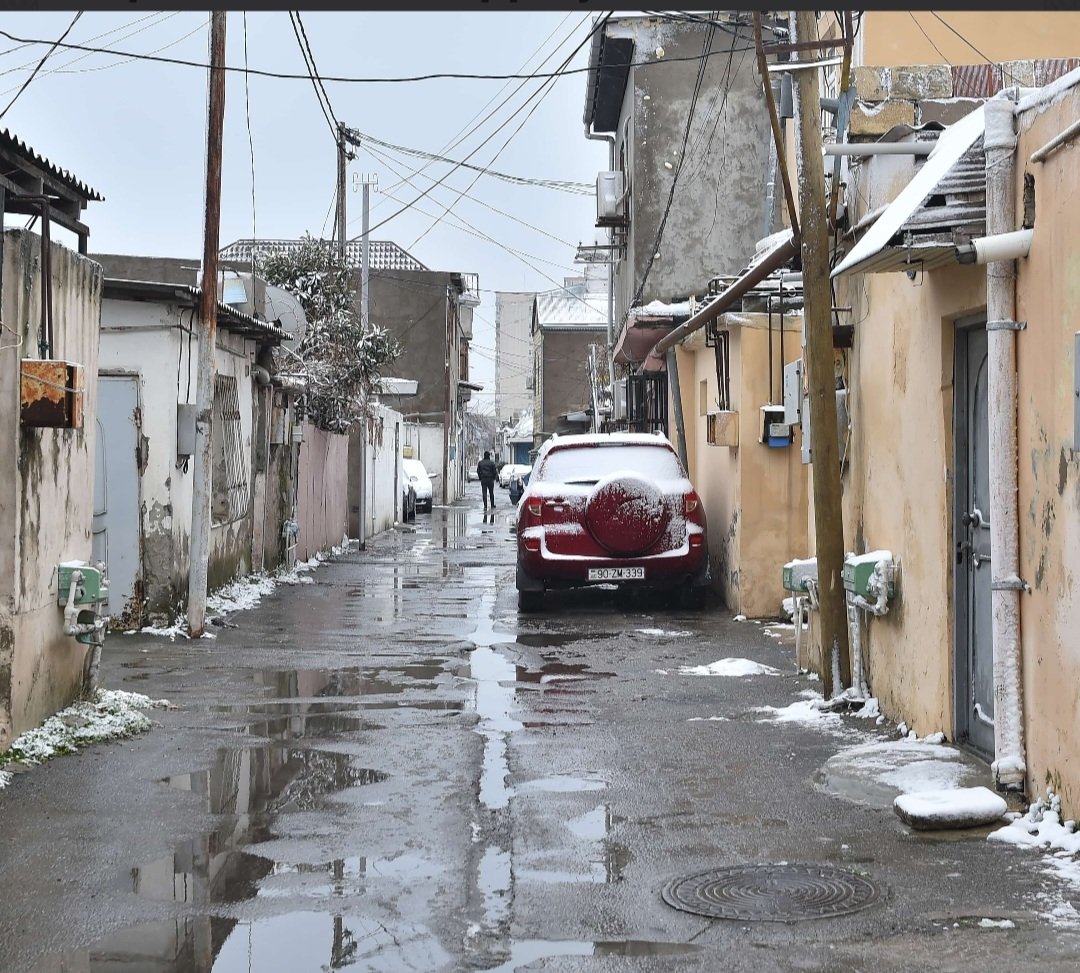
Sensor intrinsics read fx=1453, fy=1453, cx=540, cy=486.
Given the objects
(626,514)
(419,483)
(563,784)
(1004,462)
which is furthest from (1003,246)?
(419,483)

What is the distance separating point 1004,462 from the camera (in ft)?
21.8

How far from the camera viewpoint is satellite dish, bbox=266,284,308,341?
2311cm

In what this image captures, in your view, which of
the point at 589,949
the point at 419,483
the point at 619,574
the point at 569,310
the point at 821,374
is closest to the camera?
the point at 589,949

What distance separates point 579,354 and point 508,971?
7057 centimetres

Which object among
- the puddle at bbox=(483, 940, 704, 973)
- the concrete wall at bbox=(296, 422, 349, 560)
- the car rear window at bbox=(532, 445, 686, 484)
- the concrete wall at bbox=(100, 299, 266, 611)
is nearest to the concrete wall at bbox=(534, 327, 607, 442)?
the concrete wall at bbox=(296, 422, 349, 560)

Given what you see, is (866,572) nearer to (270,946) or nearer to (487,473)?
(270,946)

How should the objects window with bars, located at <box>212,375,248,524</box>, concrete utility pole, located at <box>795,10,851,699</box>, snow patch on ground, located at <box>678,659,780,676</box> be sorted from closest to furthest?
concrete utility pole, located at <box>795,10,851,699</box>, snow patch on ground, located at <box>678,659,780,676</box>, window with bars, located at <box>212,375,248,524</box>

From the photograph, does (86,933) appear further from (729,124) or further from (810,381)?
(729,124)

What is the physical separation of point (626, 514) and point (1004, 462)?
312 inches

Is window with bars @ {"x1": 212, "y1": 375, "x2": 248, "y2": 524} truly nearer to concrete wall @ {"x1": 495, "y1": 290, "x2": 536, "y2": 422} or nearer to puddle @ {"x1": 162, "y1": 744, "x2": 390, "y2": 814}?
puddle @ {"x1": 162, "y1": 744, "x2": 390, "y2": 814}

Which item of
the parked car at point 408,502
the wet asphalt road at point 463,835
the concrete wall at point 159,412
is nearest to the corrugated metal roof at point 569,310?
the parked car at point 408,502

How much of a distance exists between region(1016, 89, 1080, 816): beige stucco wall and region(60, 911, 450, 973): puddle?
2.86 metres

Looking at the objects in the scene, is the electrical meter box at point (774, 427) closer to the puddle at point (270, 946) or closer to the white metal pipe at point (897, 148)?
the white metal pipe at point (897, 148)

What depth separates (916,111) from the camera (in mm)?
10062
